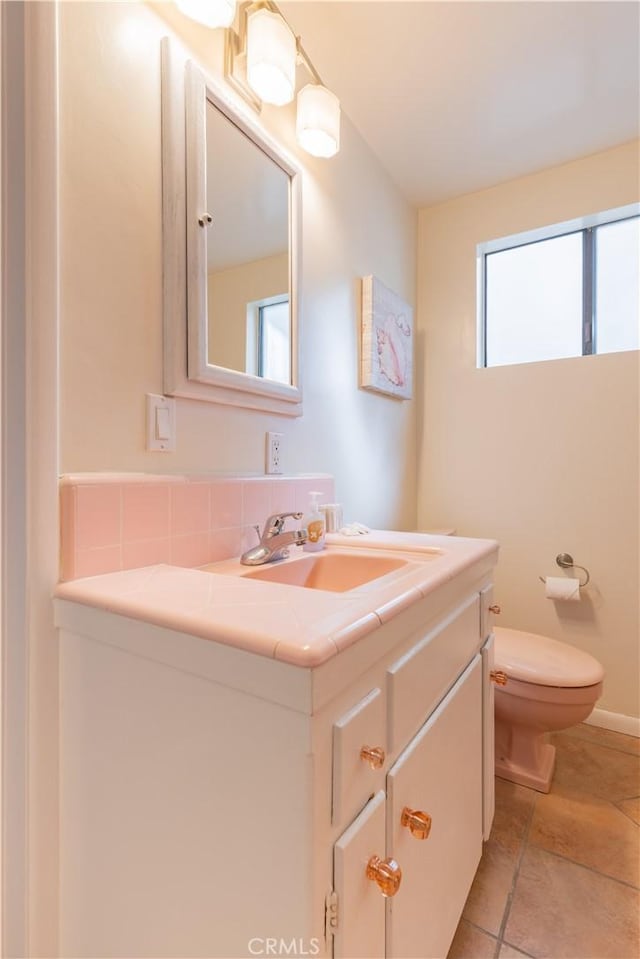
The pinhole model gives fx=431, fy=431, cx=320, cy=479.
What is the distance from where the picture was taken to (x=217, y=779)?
509 mm

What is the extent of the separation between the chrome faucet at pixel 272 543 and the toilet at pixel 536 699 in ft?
2.50

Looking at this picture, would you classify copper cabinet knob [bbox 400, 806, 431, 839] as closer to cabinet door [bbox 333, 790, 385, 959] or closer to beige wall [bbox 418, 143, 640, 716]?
cabinet door [bbox 333, 790, 385, 959]

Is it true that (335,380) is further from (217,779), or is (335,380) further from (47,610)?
(217,779)

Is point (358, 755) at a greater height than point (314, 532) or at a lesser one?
lesser

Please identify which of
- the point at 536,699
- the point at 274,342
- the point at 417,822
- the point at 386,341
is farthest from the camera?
the point at 386,341

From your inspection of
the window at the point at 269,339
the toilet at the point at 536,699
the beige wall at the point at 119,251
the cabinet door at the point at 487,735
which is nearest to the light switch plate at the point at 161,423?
the beige wall at the point at 119,251

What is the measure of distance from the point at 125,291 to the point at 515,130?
5.53ft

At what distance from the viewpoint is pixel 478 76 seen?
140 cm

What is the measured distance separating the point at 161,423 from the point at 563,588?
5.57ft

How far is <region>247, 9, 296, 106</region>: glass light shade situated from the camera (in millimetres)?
984

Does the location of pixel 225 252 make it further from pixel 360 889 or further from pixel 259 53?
pixel 360 889

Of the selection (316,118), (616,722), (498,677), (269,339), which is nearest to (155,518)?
(269,339)

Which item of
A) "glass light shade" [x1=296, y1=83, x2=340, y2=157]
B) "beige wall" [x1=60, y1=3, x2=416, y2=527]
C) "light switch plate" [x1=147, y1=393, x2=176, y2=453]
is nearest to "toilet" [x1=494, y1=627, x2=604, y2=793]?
"beige wall" [x1=60, y1=3, x2=416, y2=527]

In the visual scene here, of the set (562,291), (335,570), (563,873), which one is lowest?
(563,873)
